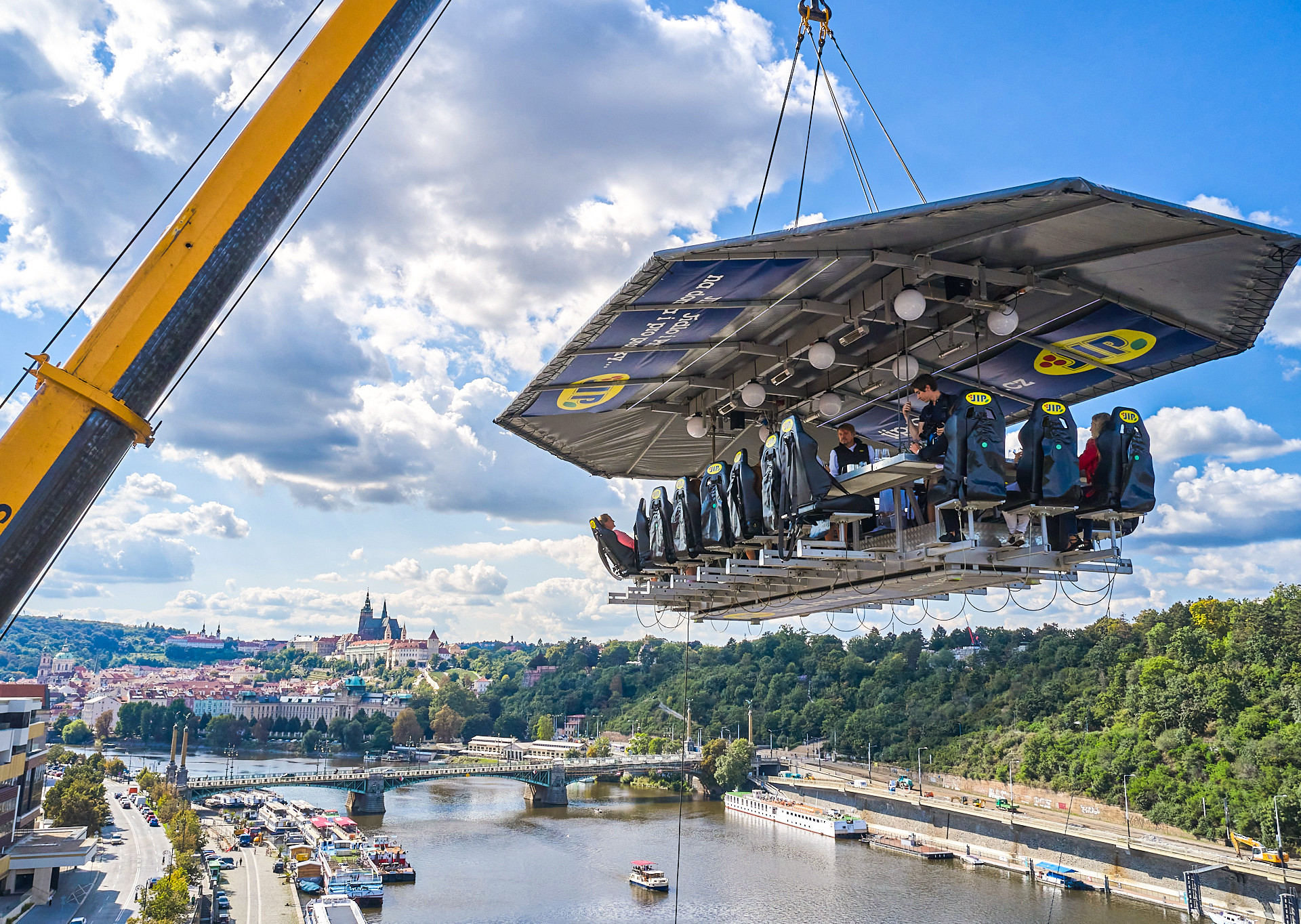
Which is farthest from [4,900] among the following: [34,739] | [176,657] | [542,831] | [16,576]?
[176,657]

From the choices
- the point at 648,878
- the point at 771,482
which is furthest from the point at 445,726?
the point at 771,482

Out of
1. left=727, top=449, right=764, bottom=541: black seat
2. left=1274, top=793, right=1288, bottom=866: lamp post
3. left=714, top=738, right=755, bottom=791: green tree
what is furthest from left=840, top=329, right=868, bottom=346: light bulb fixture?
left=714, top=738, right=755, bottom=791: green tree

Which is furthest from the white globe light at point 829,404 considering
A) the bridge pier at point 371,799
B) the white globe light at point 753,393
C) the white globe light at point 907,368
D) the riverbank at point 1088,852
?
the bridge pier at point 371,799

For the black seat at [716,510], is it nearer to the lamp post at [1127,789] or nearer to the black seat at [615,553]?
the black seat at [615,553]

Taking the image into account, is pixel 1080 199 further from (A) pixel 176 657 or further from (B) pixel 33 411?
(A) pixel 176 657

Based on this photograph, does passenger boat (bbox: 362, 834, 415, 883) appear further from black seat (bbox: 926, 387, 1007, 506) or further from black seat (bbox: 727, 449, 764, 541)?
black seat (bbox: 926, 387, 1007, 506)

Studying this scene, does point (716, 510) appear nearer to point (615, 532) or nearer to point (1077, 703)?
point (615, 532)

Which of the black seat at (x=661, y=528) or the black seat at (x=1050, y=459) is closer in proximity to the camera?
the black seat at (x=1050, y=459)
